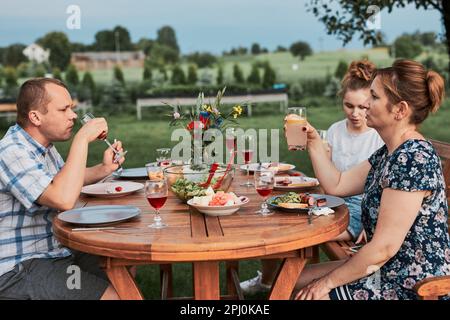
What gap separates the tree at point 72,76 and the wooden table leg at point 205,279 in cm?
1409

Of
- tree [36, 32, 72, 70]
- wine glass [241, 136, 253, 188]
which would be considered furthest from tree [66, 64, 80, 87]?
wine glass [241, 136, 253, 188]

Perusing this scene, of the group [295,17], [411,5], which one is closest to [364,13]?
[411,5]

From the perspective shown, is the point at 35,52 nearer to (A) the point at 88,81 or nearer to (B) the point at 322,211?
(A) the point at 88,81

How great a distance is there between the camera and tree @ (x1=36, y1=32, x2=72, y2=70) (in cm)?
1530

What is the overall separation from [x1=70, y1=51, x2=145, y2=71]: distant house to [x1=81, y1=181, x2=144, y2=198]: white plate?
45.0 feet

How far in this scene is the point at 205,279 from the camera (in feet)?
6.91

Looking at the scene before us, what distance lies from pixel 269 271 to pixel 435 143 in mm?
1414

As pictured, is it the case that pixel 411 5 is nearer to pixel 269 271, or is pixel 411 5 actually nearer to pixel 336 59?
pixel 269 271

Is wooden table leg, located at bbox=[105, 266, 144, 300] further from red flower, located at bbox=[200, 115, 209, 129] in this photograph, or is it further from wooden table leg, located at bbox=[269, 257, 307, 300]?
red flower, located at bbox=[200, 115, 209, 129]

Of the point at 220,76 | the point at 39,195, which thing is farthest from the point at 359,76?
the point at 220,76

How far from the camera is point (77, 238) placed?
2.04m

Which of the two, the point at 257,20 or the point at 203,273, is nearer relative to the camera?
the point at 203,273

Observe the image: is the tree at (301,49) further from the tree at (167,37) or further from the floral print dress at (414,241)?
the floral print dress at (414,241)

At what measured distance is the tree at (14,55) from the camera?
49.3 ft
